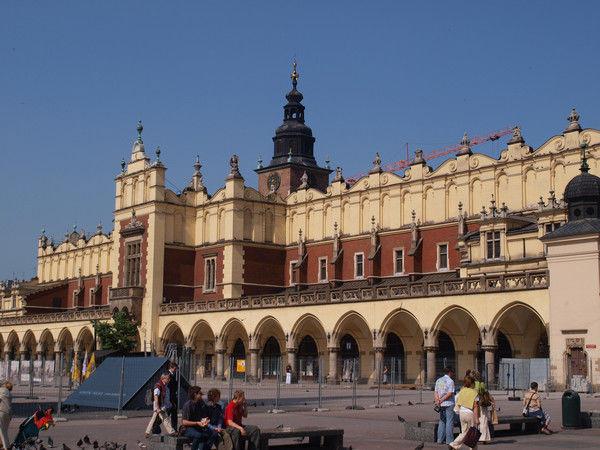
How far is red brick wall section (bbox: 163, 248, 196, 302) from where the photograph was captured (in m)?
68.4

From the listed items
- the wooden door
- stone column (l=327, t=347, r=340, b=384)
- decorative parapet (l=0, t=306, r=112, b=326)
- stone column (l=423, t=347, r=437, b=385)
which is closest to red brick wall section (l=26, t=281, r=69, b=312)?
decorative parapet (l=0, t=306, r=112, b=326)

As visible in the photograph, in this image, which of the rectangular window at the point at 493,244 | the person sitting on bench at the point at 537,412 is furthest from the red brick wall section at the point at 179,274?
the person sitting on bench at the point at 537,412

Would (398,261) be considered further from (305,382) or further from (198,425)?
(198,425)

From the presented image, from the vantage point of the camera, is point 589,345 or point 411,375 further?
point 411,375

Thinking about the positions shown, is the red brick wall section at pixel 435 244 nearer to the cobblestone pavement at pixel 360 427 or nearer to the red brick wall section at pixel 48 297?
the cobblestone pavement at pixel 360 427

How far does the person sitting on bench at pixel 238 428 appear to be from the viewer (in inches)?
639

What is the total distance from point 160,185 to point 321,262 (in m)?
13.8

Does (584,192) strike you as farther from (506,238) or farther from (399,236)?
(399,236)

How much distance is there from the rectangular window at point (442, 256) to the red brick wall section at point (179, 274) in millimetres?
21219

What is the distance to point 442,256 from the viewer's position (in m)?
56.2

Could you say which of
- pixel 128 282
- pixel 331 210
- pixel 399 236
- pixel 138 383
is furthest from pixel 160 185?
pixel 138 383

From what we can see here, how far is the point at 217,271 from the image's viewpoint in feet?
221

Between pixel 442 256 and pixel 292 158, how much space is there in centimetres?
2823

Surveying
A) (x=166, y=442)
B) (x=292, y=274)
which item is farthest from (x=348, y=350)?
(x=166, y=442)
